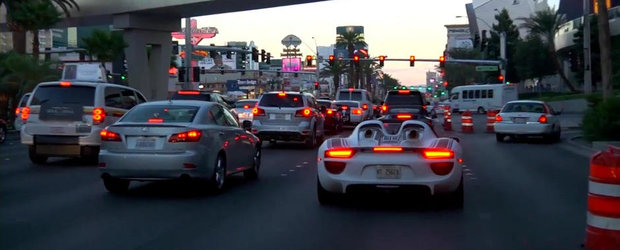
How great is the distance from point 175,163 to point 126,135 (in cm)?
94

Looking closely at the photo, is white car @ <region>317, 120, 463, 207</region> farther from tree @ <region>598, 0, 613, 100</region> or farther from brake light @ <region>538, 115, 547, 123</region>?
tree @ <region>598, 0, 613, 100</region>

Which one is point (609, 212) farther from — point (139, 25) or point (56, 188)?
point (139, 25)

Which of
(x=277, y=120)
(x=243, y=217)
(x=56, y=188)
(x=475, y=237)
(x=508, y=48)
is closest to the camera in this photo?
(x=475, y=237)

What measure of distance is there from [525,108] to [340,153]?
1724 cm

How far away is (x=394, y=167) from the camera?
10.3 meters

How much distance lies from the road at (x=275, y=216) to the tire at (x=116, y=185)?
0.46 ft

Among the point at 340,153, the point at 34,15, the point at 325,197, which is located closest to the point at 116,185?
the point at 325,197

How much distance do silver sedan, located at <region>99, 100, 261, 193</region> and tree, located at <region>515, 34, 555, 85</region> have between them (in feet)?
210

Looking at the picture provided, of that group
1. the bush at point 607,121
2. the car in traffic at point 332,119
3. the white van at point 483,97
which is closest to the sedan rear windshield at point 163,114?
the bush at point 607,121

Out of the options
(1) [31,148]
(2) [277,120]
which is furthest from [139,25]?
(1) [31,148]

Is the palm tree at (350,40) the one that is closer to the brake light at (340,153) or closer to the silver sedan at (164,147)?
the silver sedan at (164,147)

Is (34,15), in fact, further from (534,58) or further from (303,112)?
(534,58)

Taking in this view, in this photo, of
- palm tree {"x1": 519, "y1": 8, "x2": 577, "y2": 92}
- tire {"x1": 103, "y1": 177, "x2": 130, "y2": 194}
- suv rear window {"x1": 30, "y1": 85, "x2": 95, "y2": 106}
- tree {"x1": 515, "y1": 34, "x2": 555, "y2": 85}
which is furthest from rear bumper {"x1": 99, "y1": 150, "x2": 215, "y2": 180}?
tree {"x1": 515, "y1": 34, "x2": 555, "y2": 85}

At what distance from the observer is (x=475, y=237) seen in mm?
8773
